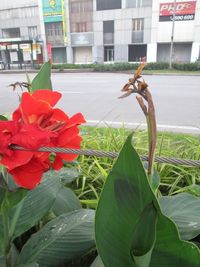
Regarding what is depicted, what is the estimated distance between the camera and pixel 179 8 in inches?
763

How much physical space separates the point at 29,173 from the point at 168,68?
48.3 feet

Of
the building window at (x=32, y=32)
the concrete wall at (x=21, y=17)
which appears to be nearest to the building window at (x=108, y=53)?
the concrete wall at (x=21, y=17)

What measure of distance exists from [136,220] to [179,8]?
21547 millimetres

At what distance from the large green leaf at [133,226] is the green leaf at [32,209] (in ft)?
0.82

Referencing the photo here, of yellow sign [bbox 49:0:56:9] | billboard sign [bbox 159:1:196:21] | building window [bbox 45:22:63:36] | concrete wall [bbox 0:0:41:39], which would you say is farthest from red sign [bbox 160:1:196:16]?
concrete wall [bbox 0:0:41:39]

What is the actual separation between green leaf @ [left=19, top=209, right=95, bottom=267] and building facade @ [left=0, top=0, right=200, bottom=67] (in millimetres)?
18485

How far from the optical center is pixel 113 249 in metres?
0.43

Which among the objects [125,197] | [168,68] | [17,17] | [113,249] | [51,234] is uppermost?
[17,17]

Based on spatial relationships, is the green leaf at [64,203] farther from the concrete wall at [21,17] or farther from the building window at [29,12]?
the building window at [29,12]

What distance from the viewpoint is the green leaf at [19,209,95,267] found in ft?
2.02

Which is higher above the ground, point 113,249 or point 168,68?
point 113,249

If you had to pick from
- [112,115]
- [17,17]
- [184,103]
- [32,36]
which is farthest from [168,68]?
[17,17]

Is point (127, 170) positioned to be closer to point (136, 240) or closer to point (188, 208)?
point (136, 240)

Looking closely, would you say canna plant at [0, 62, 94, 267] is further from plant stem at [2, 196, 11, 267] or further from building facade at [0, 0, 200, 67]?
building facade at [0, 0, 200, 67]
